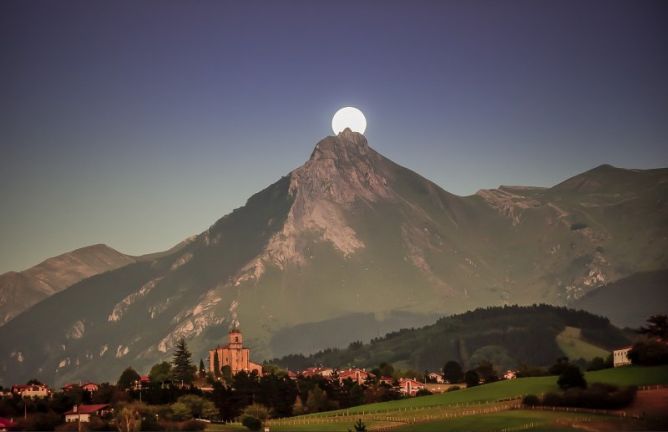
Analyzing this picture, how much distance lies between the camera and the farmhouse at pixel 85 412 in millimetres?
160625

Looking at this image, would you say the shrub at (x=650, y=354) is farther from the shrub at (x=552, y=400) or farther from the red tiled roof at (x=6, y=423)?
the red tiled roof at (x=6, y=423)

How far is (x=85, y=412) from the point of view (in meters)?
164

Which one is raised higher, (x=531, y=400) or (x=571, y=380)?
(x=571, y=380)

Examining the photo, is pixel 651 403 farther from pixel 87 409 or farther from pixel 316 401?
pixel 87 409

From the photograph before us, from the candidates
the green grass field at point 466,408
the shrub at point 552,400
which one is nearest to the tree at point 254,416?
the green grass field at point 466,408

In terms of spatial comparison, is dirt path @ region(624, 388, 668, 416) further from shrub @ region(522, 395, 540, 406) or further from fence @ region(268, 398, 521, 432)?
fence @ region(268, 398, 521, 432)

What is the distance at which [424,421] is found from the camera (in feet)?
507

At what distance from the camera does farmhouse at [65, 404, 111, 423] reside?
16062cm


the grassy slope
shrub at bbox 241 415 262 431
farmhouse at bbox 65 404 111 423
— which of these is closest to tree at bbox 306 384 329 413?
the grassy slope

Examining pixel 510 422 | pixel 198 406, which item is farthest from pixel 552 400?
pixel 198 406

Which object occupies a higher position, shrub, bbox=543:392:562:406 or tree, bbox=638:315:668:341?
tree, bbox=638:315:668:341

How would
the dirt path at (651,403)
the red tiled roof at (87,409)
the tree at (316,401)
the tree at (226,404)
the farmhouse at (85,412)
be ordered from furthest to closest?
the tree at (316,401), the tree at (226,404), the red tiled roof at (87,409), the farmhouse at (85,412), the dirt path at (651,403)

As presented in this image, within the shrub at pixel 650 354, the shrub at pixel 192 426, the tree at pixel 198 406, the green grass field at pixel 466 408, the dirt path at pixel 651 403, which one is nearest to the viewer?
the dirt path at pixel 651 403

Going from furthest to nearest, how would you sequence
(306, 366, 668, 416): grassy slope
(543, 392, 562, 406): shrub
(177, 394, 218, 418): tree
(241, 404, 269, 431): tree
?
1. (306, 366, 668, 416): grassy slope
2. (177, 394, 218, 418): tree
3. (241, 404, 269, 431): tree
4. (543, 392, 562, 406): shrub
